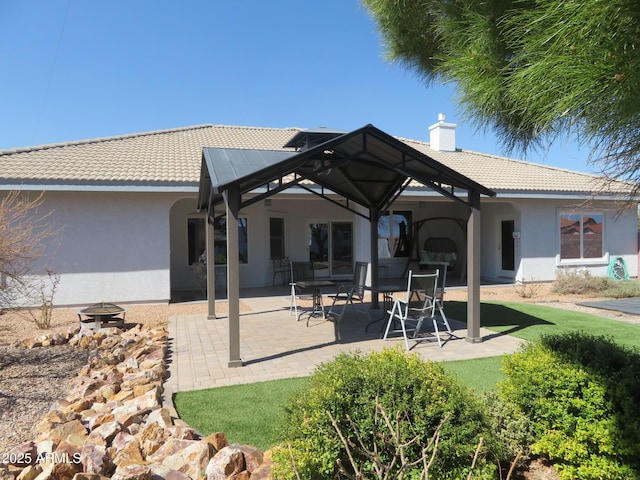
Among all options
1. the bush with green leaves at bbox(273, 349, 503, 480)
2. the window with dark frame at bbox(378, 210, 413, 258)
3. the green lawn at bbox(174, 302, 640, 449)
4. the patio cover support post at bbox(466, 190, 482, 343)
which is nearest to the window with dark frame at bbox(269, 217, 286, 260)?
the window with dark frame at bbox(378, 210, 413, 258)

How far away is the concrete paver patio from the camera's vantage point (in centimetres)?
532

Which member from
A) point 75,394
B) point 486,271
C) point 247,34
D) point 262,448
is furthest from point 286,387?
point 486,271

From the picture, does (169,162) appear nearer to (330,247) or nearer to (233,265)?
(330,247)

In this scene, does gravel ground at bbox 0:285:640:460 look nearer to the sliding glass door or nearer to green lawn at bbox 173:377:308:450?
green lawn at bbox 173:377:308:450

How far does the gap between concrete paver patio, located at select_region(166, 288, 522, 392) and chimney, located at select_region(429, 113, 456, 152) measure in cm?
1311

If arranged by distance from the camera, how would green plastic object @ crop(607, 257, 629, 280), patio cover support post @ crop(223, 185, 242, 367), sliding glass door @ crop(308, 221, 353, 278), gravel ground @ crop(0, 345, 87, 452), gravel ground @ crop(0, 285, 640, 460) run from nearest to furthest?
gravel ground @ crop(0, 345, 87, 452), gravel ground @ crop(0, 285, 640, 460), patio cover support post @ crop(223, 185, 242, 367), green plastic object @ crop(607, 257, 629, 280), sliding glass door @ crop(308, 221, 353, 278)

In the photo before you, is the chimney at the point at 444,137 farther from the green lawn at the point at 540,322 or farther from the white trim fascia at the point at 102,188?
the white trim fascia at the point at 102,188

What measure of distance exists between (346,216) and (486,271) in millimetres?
6027

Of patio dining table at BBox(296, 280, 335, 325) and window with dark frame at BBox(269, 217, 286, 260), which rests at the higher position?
window with dark frame at BBox(269, 217, 286, 260)

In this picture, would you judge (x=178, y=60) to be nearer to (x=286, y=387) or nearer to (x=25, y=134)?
(x=25, y=134)

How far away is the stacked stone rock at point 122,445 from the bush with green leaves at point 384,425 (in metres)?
0.49

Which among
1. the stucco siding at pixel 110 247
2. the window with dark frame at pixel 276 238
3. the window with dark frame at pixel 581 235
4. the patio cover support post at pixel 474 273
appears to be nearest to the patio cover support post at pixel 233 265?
the patio cover support post at pixel 474 273

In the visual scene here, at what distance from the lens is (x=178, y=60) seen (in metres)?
12.3

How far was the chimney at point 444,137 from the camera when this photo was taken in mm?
19625
